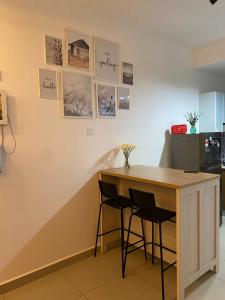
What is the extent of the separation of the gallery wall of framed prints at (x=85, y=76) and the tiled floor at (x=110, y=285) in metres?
1.67

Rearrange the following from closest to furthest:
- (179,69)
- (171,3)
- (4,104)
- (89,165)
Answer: (4,104) < (171,3) < (89,165) < (179,69)

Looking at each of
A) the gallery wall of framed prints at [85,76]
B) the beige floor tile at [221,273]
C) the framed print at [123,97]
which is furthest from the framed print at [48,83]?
the beige floor tile at [221,273]

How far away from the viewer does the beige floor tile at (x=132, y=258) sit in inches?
101

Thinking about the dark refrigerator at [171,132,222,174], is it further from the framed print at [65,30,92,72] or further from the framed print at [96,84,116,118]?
the framed print at [65,30,92,72]

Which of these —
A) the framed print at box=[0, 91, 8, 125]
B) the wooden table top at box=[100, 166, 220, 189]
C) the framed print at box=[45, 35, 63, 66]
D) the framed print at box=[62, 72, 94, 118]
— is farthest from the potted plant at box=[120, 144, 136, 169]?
the framed print at box=[0, 91, 8, 125]

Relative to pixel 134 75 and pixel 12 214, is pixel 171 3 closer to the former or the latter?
pixel 134 75

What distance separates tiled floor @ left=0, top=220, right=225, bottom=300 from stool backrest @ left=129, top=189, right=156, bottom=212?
77 cm

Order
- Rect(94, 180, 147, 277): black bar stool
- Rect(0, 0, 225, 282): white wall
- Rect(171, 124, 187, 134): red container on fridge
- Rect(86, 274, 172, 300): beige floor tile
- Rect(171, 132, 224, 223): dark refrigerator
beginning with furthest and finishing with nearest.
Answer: Rect(171, 124, 187, 134): red container on fridge < Rect(171, 132, 224, 223): dark refrigerator < Rect(94, 180, 147, 277): black bar stool < Rect(0, 0, 225, 282): white wall < Rect(86, 274, 172, 300): beige floor tile

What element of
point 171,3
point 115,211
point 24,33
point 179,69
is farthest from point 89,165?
point 179,69

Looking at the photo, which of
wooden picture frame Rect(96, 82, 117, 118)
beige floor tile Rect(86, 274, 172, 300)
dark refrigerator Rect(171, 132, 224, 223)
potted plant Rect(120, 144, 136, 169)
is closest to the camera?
beige floor tile Rect(86, 274, 172, 300)

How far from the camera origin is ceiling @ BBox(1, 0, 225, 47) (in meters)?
2.46

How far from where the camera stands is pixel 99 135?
2846mm

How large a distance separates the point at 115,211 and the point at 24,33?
2251 mm

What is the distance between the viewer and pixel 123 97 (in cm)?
304
